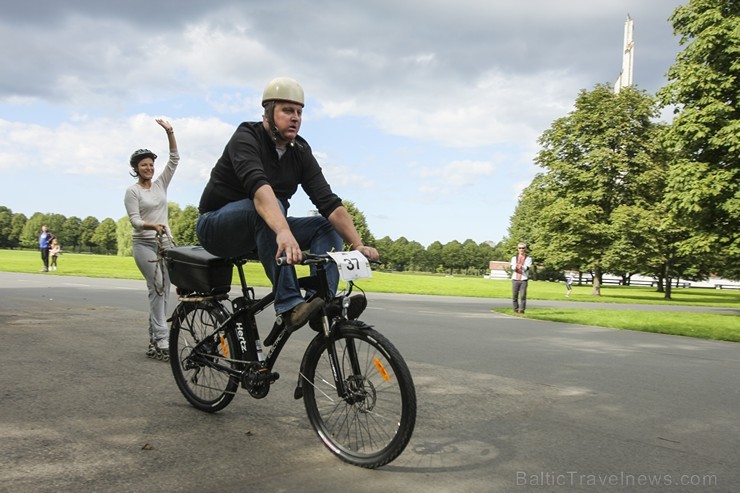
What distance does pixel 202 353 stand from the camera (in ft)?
14.4

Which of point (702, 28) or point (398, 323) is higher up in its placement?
point (702, 28)

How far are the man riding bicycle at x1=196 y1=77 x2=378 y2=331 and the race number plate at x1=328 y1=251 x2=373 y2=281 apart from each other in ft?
0.52

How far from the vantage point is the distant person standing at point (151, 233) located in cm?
632

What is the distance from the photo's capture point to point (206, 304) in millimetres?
4457

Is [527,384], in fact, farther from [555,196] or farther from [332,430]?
[555,196]

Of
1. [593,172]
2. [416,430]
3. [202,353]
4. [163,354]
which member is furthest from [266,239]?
[593,172]

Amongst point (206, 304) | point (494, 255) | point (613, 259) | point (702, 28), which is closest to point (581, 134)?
point (613, 259)

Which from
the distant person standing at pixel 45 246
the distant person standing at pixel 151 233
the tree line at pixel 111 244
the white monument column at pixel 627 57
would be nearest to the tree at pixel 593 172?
the white monument column at pixel 627 57

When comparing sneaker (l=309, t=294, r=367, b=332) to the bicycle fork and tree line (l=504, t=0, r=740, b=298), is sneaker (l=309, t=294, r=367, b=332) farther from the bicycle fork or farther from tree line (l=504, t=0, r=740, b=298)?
tree line (l=504, t=0, r=740, b=298)

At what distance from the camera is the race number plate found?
3.36 meters

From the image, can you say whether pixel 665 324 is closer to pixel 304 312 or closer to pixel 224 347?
pixel 224 347

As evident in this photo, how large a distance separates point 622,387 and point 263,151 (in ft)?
14.1

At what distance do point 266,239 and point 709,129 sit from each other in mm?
22867

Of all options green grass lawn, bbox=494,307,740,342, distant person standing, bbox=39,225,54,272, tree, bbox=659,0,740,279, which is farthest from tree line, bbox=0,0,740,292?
distant person standing, bbox=39,225,54,272
